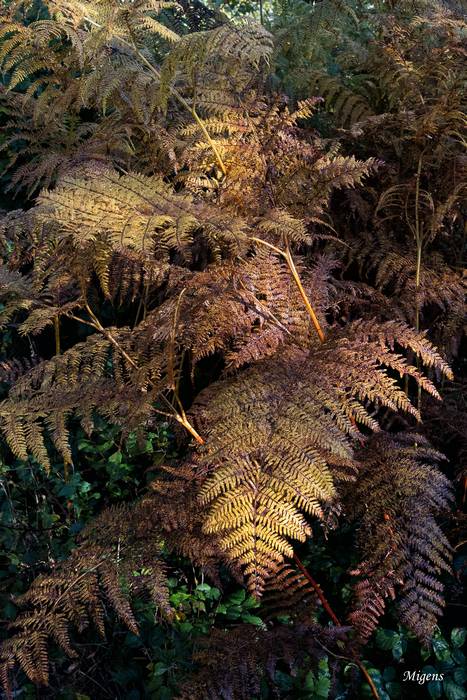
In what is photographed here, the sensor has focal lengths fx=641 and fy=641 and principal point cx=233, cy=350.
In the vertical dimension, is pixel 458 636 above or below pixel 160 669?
above

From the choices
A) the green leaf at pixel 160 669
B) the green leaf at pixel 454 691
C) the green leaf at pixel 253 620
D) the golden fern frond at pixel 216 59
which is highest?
the golden fern frond at pixel 216 59

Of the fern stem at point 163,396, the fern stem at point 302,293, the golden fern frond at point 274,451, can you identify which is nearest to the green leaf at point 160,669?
the golden fern frond at point 274,451

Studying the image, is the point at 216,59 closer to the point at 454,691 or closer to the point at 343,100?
the point at 343,100

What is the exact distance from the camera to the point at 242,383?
1.62 metres

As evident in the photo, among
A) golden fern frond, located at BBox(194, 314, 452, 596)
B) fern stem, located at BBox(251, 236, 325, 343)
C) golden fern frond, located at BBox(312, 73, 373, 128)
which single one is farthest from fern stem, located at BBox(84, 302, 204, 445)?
golden fern frond, located at BBox(312, 73, 373, 128)

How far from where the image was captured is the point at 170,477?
1963 mm

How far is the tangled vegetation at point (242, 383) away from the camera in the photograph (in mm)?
1532

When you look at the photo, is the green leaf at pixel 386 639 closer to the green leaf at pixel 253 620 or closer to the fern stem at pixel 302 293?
the green leaf at pixel 253 620

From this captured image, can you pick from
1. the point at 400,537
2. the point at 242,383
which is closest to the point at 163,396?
the point at 242,383

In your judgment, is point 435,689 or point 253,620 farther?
point 253,620

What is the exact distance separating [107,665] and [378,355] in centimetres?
128

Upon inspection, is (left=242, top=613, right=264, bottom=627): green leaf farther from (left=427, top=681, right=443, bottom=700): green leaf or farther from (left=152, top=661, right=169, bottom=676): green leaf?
(left=427, top=681, right=443, bottom=700): green leaf

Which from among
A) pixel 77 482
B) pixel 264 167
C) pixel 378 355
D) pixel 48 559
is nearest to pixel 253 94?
pixel 264 167

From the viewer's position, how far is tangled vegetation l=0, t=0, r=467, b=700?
5.03 feet
